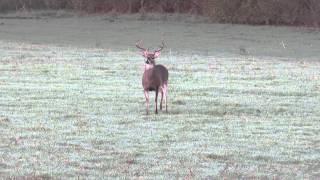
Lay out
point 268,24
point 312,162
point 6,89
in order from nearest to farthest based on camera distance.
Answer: point 312,162, point 6,89, point 268,24

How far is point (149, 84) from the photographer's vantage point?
1579cm

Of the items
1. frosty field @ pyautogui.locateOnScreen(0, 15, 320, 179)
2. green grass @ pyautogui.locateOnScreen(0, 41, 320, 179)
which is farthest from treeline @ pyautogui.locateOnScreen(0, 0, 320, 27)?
green grass @ pyautogui.locateOnScreen(0, 41, 320, 179)

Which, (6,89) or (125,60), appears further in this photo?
(125,60)

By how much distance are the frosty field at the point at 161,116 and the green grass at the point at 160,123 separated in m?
0.02

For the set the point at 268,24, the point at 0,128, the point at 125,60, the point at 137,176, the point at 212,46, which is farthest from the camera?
the point at 268,24

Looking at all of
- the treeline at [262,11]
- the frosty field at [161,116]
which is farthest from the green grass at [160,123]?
the treeline at [262,11]

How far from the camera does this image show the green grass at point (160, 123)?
35.9 feet

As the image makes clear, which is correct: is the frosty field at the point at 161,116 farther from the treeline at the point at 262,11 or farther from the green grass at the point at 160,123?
the treeline at the point at 262,11

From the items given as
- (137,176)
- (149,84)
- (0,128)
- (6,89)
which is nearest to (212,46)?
(6,89)

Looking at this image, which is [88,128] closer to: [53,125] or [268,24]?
[53,125]

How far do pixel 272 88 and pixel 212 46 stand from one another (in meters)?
15.4

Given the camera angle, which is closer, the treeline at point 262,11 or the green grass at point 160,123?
the green grass at point 160,123

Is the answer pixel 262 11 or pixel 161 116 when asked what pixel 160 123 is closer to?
pixel 161 116

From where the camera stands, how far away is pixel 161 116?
607 inches
